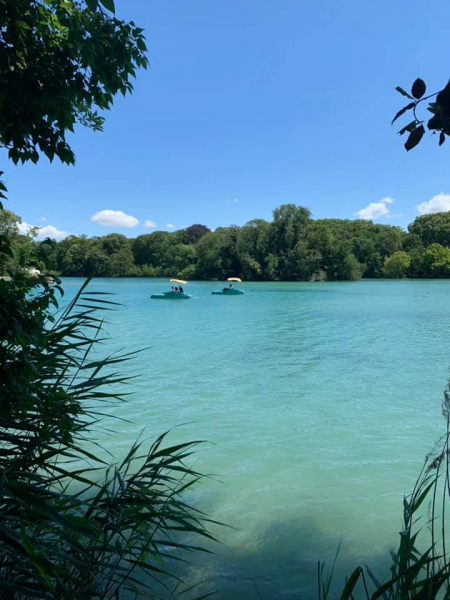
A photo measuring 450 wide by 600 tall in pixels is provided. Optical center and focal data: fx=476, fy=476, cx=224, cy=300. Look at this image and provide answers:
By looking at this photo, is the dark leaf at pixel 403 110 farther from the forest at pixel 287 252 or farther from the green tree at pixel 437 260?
the green tree at pixel 437 260

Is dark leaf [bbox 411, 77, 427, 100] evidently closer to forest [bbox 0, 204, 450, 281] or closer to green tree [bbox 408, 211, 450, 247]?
forest [bbox 0, 204, 450, 281]

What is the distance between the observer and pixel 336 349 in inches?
640

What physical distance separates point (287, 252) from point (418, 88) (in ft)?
260

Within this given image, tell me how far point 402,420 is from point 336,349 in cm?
777

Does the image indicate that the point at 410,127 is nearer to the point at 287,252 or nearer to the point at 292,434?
the point at 292,434

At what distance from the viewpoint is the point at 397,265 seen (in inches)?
3612

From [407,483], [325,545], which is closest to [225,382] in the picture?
[407,483]

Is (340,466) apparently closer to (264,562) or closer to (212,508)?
(212,508)

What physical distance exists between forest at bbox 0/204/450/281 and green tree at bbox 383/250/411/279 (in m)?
0.18

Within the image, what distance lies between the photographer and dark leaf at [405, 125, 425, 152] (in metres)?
1.59

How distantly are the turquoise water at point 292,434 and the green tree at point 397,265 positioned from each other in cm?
7662

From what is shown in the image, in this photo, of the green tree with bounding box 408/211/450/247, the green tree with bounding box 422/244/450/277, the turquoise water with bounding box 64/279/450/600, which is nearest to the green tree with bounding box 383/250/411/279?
the green tree with bounding box 422/244/450/277

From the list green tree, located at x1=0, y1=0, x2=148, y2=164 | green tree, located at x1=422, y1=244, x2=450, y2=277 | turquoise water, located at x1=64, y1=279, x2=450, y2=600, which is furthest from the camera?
green tree, located at x1=422, y1=244, x2=450, y2=277

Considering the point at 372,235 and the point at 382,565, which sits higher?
the point at 372,235
